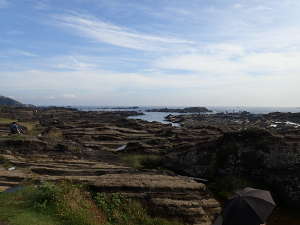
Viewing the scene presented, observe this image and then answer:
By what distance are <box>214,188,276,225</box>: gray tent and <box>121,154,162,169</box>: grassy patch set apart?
73.9 ft

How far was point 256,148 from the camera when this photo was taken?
27656mm

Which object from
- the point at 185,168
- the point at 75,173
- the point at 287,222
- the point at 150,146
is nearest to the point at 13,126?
the point at 150,146

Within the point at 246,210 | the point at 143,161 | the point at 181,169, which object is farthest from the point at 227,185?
the point at 246,210

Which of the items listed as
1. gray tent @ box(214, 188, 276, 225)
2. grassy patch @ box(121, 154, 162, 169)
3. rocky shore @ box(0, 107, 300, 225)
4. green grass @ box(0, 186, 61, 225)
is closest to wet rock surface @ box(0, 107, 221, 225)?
rocky shore @ box(0, 107, 300, 225)

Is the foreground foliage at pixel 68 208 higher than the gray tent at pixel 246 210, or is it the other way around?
the gray tent at pixel 246 210

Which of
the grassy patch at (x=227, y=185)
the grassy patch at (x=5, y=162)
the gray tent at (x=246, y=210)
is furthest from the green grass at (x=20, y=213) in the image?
the grassy patch at (x=227, y=185)

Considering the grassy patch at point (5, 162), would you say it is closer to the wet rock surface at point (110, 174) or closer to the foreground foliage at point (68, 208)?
the wet rock surface at point (110, 174)

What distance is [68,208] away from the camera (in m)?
16.3

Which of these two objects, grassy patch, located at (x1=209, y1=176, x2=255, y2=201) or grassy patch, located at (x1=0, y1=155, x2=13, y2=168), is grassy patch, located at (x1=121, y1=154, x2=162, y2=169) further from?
grassy patch, located at (x1=0, y1=155, x2=13, y2=168)

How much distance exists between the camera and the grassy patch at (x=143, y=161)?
3388cm

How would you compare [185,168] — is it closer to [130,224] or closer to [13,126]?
[130,224]

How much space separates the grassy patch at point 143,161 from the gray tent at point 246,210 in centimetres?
2253

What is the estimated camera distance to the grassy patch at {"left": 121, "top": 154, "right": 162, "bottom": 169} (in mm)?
33875

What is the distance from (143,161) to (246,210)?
2566 centimetres
